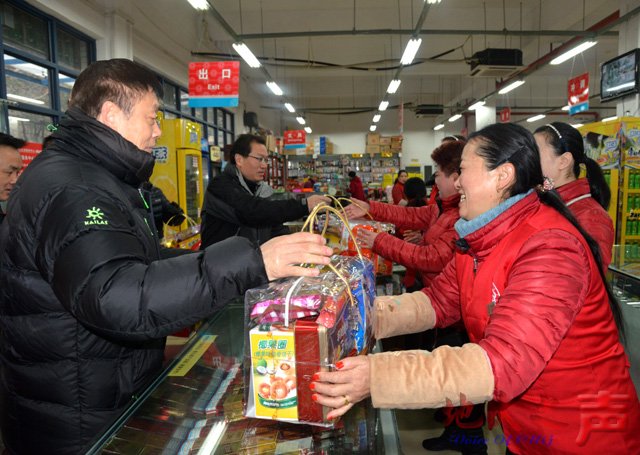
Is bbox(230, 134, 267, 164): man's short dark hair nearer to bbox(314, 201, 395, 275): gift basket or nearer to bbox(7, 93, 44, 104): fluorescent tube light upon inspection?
bbox(314, 201, 395, 275): gift basket

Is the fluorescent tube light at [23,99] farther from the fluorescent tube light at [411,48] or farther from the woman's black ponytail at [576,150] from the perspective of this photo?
the fluorescent tube light at [411,48]

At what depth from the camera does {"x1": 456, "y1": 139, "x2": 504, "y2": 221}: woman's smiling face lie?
151 cm

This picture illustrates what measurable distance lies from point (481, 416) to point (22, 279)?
2.91 m

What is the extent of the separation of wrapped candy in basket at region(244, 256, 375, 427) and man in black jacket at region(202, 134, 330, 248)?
167cm

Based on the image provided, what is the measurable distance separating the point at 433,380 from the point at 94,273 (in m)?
0.93

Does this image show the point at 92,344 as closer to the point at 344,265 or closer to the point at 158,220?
the point at 344,265

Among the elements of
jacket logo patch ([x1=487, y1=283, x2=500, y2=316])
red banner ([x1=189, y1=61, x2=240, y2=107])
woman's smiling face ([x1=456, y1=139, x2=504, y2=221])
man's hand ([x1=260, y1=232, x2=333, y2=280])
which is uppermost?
red banner ([x1=189, y1=61, x2=240, y2=107])

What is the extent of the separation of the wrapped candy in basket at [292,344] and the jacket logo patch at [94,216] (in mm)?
468

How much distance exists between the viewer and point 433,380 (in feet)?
3.71

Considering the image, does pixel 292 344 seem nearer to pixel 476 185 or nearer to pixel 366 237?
pixel 476 185

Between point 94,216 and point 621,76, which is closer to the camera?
point 94,216

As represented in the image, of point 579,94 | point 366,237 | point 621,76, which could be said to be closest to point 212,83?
point 366,237

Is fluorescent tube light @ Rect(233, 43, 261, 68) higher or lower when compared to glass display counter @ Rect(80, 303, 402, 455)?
higher

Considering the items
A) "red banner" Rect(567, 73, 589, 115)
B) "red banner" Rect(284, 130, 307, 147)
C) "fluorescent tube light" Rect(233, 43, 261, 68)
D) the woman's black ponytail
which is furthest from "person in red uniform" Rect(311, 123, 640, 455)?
"red banner" Rect(284, 130, 307, 147)
